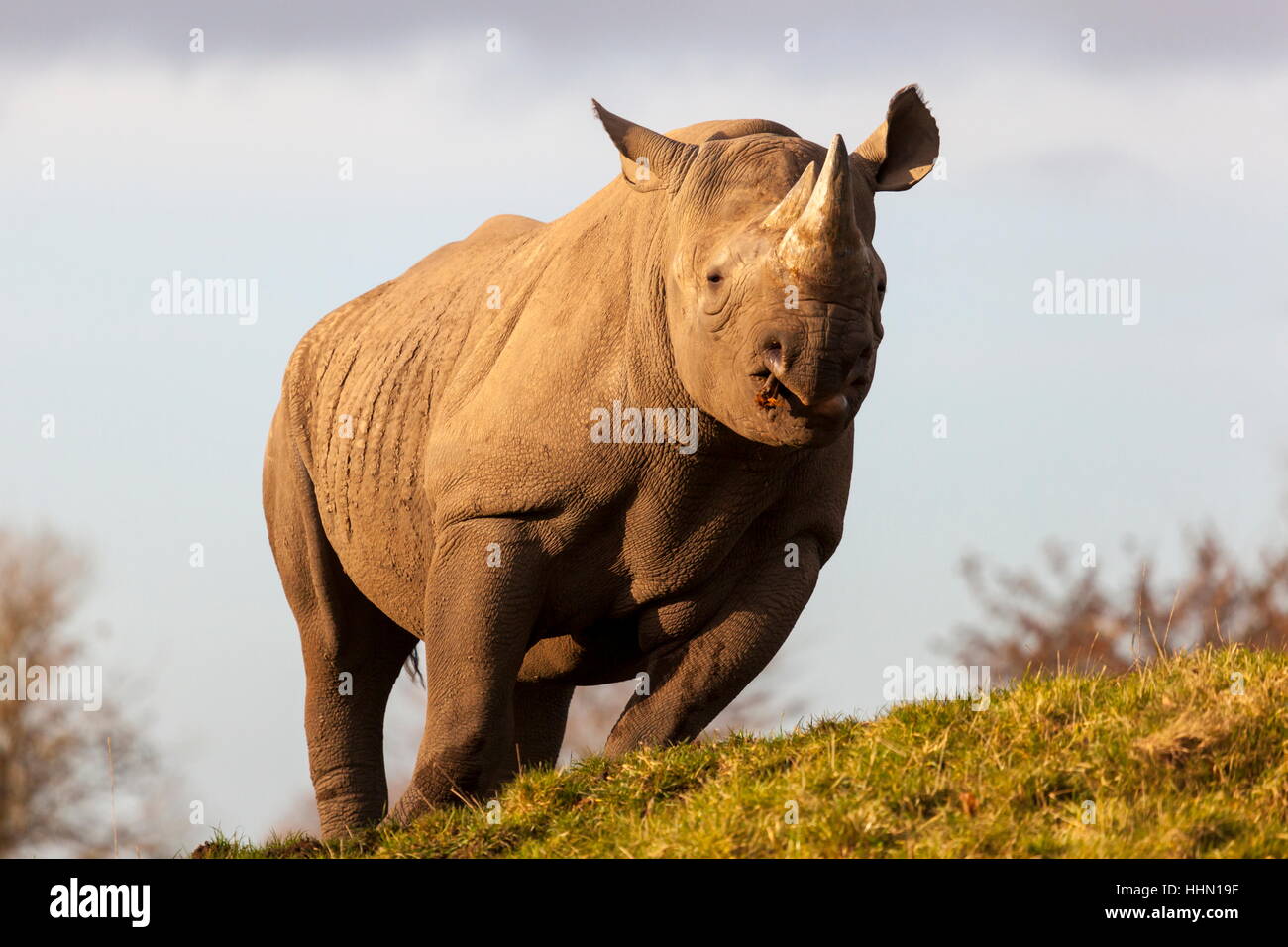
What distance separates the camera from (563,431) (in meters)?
8.28

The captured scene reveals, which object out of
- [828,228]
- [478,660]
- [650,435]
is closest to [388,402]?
[478,660]

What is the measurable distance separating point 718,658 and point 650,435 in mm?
1159

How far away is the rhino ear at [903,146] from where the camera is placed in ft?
26.9

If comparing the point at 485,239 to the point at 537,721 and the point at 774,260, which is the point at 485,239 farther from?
the point at 774,260

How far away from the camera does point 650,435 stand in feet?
26.8

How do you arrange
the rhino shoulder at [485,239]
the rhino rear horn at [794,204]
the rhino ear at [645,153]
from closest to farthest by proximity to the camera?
the rhino rear horn at [794,204]
the rhino ear at [645,153]
the rhino shoulder at [485,239]

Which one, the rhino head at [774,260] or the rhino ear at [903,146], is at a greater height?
the rhino ear at [903,146]

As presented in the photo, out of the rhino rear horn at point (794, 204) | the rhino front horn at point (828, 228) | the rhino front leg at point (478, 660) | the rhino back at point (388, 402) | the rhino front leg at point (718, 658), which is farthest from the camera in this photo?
the rhino back at point (388, 402)

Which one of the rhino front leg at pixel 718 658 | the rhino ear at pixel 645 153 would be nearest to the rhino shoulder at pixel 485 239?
the rhino ear at pixel 645 153

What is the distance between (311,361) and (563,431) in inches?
133

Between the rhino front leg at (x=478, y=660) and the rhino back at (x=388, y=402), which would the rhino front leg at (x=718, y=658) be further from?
the rhino back at (x=388, y=402)

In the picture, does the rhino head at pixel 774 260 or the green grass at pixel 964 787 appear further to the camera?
the rhino head at pixel 774 260

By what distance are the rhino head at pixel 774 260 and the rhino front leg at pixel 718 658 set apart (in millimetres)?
1281
